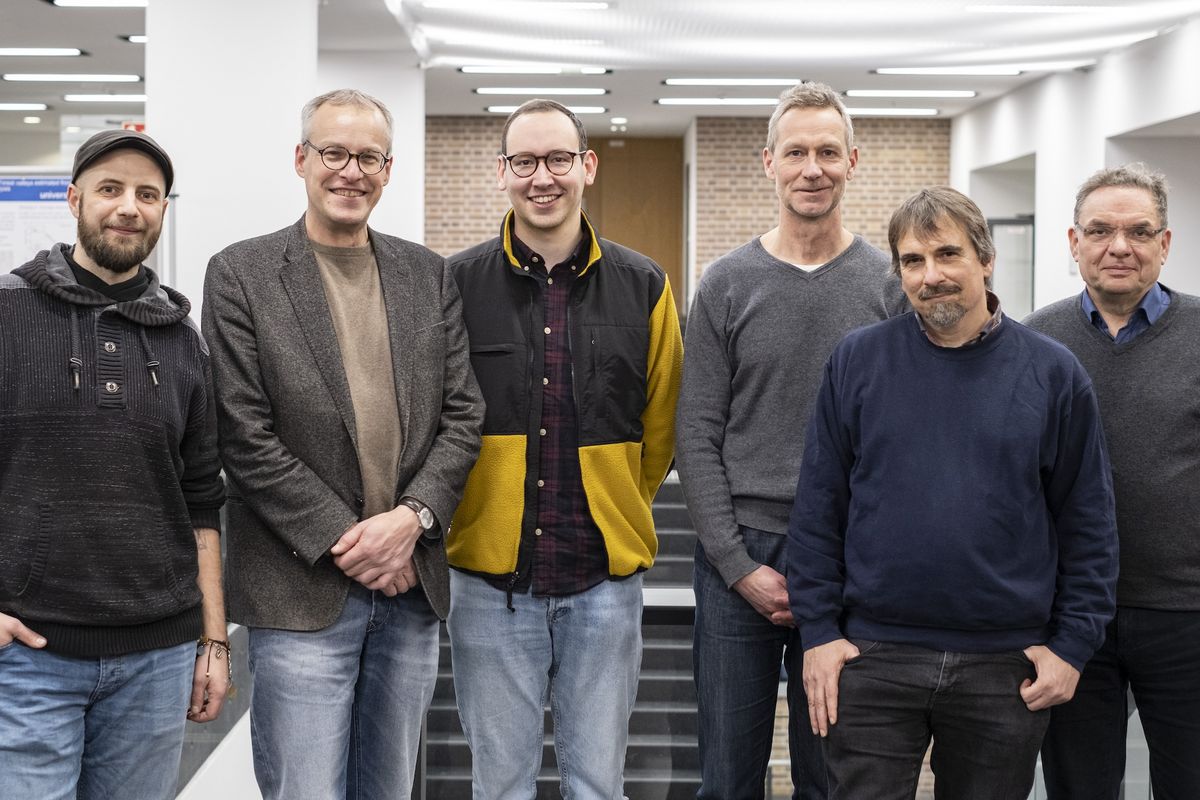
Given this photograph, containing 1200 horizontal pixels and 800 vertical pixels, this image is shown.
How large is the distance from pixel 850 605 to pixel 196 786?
7.47ft

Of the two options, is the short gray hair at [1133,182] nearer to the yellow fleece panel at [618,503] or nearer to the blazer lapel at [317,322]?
the yellow fleece panel at [618,503]

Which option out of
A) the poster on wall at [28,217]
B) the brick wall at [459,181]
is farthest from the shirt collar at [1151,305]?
the brick wall at [459,181]

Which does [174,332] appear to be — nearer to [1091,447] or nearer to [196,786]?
[1091,447]

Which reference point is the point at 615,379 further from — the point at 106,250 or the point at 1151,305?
the point at 1151,305

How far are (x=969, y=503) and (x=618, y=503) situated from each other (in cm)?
74

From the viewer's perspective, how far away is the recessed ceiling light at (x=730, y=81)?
1241 cm

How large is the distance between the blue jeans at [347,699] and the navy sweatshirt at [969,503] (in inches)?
30.8

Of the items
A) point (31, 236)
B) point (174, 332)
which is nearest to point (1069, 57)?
point (31, 236)

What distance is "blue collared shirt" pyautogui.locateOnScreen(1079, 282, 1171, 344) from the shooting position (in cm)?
246

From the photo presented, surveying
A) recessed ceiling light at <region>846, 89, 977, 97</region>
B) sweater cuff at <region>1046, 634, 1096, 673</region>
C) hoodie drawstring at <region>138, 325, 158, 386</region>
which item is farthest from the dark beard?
recessed ceiling light at <region>846, 89, 977, 97</region>

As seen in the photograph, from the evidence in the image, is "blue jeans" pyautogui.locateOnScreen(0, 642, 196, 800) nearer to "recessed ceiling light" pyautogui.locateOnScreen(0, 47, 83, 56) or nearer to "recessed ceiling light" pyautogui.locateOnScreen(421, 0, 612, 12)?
"recessed ceiling light" pyautogui.locateOnScreen(421, 0, 612, 12)

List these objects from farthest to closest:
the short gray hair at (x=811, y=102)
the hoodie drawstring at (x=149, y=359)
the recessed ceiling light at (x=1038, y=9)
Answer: the recessed ceiling light at (x=1038, y=9), the short gray hair at (x=811, y=102), the hoodie drawstring at (x=149, y=359)

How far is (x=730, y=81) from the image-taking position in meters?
12.6

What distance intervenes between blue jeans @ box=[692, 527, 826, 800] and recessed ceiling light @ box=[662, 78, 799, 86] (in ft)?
34.8
